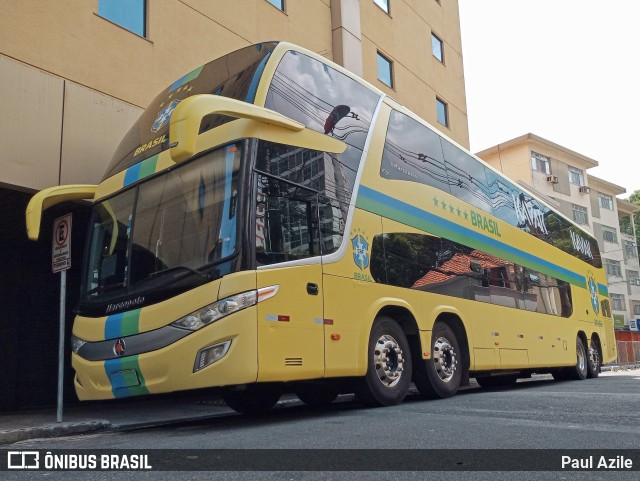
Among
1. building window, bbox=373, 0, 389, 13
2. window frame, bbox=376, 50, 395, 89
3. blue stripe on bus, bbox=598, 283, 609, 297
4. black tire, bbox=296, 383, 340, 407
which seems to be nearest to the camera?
black tire, bbox=296, 383, 340, 407

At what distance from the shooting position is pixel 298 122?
699 cm

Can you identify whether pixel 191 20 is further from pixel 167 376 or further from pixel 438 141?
pixel 167 376

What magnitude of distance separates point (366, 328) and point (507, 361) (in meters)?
4.44

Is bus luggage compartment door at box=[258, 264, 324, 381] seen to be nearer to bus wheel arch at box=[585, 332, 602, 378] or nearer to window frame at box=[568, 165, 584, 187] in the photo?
bus wheel arch at box=[585, 332, 602, 378]

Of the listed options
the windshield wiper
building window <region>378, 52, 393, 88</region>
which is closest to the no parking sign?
the windshield wiper

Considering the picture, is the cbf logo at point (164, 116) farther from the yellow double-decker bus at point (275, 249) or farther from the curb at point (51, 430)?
the curb at point (51, 430)

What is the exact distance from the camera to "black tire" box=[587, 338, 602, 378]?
49.5 ft

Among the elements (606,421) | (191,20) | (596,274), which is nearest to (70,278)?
(191,20)

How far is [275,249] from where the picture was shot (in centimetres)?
637

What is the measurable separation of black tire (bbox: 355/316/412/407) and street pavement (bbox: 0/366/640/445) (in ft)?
6.06

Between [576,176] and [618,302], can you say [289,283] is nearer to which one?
[576,176]

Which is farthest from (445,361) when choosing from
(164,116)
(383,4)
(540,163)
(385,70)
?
(540,163)

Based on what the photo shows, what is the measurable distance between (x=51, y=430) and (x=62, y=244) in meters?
2.37

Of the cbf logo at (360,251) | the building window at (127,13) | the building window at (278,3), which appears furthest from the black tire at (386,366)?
the building window at (278,3)
